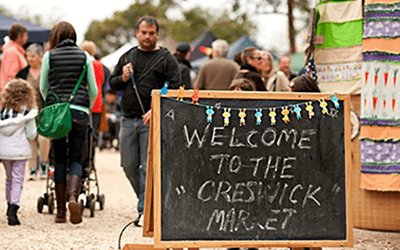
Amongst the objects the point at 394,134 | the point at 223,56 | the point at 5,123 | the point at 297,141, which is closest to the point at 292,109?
the point at 297,141

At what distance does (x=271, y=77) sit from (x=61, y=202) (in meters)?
3.62

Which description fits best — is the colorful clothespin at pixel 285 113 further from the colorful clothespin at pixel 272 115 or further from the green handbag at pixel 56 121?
the green handbag at pixel 56 121

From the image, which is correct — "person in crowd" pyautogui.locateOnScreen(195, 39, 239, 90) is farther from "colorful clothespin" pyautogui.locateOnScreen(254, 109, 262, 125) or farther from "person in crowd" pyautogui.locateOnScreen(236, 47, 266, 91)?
"colorful clothespin" pyautogui.locateOnScreen(254, 109, 262, 125)

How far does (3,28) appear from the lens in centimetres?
1509

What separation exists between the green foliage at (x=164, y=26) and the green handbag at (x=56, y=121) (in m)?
55.4

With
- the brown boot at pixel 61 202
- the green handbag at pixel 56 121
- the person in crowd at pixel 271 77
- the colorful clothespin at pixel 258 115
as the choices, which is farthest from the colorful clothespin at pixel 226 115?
the person in crowd at pixel 271 77

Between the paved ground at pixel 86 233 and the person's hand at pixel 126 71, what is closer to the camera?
the paved ground at pixel 86 233

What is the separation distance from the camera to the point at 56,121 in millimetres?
7977

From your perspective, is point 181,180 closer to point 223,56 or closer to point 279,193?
point 279,193

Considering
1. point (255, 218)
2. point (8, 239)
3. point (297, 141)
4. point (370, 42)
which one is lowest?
point (8, 239)

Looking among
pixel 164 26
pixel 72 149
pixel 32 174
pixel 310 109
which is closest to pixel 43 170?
pixel 32 174

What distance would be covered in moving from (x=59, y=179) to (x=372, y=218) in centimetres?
314

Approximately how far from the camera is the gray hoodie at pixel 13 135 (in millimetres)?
8320

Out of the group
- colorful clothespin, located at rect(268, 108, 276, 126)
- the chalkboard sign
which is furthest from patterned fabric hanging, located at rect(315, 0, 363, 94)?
colorful clothespin, located at rect(268, 108, 276, 126)
